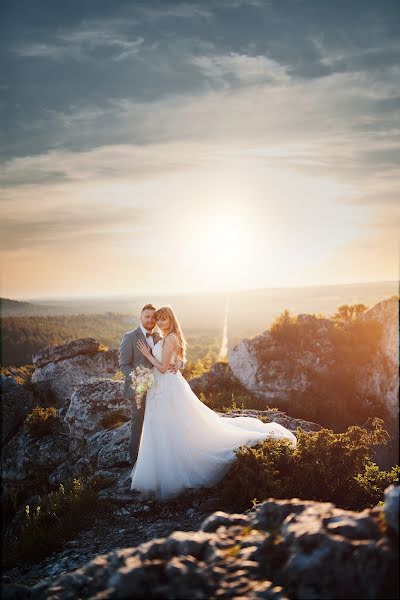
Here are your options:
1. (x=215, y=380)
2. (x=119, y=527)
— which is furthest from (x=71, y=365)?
(x=119, y=527)

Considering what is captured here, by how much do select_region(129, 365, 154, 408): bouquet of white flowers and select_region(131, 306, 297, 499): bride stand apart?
20cm

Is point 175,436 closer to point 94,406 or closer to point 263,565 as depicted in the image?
point 263,565

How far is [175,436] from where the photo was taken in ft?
33.4

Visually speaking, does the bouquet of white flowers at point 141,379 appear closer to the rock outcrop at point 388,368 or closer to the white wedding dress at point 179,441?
the white wedding dress at point 179,441

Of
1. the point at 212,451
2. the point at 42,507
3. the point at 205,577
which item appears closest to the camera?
the point at 205,577

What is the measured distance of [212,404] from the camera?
55.5ft

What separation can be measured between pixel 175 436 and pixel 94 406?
7.50 metres

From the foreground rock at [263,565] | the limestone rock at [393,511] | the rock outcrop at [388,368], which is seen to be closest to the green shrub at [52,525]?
the foreground rock at [263,565]

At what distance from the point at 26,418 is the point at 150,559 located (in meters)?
16.0

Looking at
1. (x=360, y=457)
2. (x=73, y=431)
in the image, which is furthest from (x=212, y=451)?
(x=73, y=431)

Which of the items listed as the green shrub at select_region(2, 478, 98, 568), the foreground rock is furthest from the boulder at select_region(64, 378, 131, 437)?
the foreground rock

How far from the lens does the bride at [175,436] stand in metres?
9.84

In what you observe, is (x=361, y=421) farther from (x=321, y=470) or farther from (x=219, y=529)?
(x=219, y=529)

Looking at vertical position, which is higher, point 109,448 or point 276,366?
point 276,366
